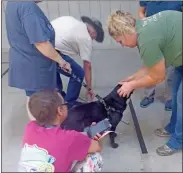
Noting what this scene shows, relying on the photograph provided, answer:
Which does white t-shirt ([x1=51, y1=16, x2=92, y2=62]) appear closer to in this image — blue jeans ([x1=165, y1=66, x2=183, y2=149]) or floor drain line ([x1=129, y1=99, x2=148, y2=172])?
floor drain line ([x1=129, y1=99, x2=148, y2=172])

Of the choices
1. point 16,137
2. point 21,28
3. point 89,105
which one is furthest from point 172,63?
point 16,137

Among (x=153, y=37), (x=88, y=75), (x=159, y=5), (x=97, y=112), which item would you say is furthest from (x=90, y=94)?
(x=153, y=37)

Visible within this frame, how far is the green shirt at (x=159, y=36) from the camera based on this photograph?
1.17 metres

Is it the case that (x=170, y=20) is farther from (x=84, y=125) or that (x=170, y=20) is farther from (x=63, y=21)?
(x=63, y=21)

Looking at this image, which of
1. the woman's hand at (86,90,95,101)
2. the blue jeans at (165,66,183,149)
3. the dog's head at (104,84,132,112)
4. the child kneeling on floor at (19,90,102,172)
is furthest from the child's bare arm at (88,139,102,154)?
the woman's hand at (86,90,95,101)

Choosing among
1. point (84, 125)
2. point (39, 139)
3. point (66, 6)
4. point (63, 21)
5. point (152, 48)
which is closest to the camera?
point (39, 139)

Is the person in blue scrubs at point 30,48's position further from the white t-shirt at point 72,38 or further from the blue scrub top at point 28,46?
the white t-shirt at point 72,38

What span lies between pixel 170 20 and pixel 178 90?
35cm

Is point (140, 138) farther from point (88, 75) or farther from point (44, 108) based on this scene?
point (44, 108)

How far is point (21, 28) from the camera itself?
1383 mm

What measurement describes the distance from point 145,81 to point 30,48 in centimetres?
58

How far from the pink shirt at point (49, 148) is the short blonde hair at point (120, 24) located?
453 mm

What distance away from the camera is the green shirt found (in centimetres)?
117

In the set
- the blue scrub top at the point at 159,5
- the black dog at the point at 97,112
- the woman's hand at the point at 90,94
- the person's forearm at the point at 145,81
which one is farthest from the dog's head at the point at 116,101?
the blue scrub top at the point at 159,5
